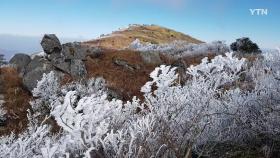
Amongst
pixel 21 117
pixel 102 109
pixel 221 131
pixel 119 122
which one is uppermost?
pixel 102 109

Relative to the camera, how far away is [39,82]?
1471 centimetres

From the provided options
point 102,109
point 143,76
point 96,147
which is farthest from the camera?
point 143,76

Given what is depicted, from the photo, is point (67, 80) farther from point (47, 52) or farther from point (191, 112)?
point (191, 112)

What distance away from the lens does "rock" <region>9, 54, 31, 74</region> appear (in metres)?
17.8

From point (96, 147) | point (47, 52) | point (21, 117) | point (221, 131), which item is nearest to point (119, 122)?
point (96, 147)

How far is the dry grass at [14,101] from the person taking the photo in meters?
13.0

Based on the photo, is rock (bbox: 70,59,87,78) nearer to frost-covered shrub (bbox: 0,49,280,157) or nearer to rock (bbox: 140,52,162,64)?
rock (bbox: 140,52,162,64)

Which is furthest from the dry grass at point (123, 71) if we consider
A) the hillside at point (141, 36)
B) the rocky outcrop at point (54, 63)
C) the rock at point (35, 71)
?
the hillside at point (141, 36)

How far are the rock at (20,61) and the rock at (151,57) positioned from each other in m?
5.82

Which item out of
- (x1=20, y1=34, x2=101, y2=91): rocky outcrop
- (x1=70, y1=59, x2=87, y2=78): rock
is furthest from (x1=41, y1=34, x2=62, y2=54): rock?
(x1=70, y1=59, x2=87, y2=78): rock

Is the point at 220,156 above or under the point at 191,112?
under

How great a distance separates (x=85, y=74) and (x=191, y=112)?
11.8 metres

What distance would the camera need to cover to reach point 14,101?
48.9ft

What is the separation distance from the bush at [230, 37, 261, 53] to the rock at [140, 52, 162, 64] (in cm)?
917
